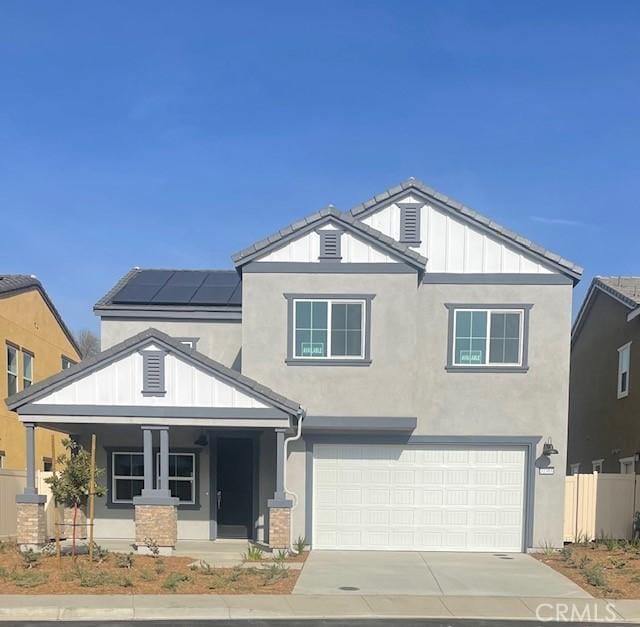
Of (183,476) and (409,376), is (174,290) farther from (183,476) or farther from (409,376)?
(409,376)

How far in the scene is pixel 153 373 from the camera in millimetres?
13445

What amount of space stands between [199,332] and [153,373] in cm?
367

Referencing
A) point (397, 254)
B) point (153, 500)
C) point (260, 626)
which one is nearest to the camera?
point (260, 626)

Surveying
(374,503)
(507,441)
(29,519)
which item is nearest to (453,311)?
(507,441)

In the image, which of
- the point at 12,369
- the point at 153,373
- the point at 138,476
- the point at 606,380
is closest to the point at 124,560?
the point at 153,373

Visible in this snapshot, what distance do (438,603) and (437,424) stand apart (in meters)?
5.30

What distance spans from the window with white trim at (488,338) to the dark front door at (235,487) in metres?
5.33

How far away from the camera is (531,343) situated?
1477 centimetres

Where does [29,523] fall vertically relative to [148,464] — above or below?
below

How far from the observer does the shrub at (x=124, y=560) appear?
39.0ft

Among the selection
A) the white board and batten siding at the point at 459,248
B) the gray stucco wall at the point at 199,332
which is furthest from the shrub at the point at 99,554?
the white board and batten siding at the point at 459,248

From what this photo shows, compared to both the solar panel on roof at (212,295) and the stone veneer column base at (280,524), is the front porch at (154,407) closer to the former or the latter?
the stone veneer column base at (280,524)

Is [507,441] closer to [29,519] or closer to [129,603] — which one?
[129,603]

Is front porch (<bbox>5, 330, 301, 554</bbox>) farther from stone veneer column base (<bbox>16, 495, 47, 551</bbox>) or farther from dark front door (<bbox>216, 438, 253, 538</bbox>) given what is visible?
dark front door (<bbox>216, 438, 253, 538</bbox>)
